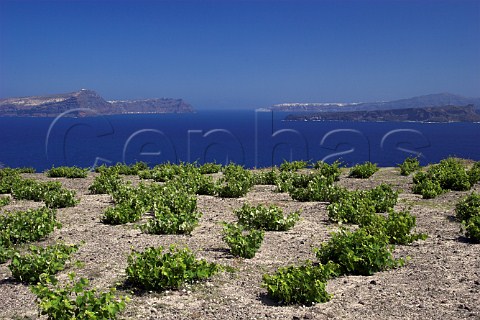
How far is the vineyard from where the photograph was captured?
696 cm

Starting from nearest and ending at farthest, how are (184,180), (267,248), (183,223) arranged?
(267,248), (183,223), (184,180)

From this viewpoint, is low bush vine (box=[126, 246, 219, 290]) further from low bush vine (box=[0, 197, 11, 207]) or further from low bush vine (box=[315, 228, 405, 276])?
low bush vine (box=[0, 197, 11, 207])

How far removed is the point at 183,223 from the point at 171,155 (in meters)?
90.5

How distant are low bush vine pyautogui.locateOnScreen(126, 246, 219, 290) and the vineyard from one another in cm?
2

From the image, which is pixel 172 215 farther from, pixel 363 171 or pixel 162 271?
pixel 363 171

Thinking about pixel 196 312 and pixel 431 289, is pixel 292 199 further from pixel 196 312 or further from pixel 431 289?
pixel 196 312

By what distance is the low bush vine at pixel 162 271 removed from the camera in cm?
746

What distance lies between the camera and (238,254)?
372 inches

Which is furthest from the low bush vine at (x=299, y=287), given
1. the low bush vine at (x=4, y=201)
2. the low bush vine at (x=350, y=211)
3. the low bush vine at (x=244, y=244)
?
the low bush vine at (x=4, y=201)

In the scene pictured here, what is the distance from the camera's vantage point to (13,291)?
7.80 m

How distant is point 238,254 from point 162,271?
2.33 meters

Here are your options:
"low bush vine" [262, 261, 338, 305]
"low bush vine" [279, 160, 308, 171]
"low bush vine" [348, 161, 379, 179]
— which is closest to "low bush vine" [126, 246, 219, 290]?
"low bush vine" [262, 261, 338, 305]

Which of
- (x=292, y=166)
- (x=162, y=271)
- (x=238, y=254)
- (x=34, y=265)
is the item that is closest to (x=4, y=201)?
(x=34, y=265)

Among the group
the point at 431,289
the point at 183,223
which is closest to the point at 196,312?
the point at 431,289
